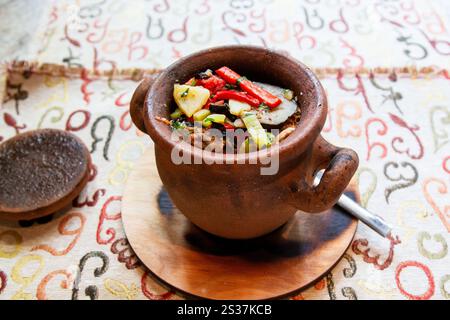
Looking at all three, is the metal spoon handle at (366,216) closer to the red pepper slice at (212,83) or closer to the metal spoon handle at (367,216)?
the metal spoon handle at (367,216)

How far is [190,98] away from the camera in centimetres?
97

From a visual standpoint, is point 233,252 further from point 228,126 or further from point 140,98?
point 140,98

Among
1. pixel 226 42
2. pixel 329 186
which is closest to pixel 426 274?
pixel 329 186

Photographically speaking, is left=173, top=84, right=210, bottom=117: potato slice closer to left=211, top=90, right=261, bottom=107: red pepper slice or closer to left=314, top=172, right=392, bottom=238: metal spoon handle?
left=211, top=90, right=261, bottom=107: red pepper slice

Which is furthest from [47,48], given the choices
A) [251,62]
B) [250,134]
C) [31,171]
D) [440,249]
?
[440,249]

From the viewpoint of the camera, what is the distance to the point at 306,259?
1011 mm

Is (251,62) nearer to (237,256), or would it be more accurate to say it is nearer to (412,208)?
(237,256)

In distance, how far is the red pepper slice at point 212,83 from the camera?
99 cm

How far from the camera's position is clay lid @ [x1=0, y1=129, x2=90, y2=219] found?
113cm

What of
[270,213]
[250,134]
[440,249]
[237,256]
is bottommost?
[440,249]

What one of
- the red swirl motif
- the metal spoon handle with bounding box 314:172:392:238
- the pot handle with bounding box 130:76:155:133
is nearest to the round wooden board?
the metal spoon handle with bounding box 314:172:392:238

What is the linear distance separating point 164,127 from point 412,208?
0.65 m

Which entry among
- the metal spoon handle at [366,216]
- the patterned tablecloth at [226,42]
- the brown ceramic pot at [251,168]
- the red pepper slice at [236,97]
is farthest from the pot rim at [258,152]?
the patterned tablecloth at [226,42]

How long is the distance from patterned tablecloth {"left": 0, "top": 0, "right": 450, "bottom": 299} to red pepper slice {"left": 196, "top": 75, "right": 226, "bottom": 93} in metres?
0.41
